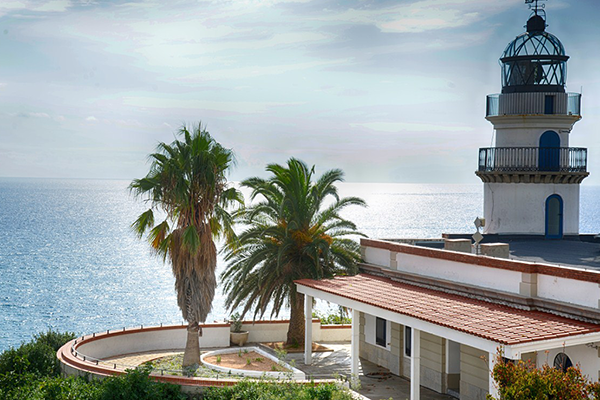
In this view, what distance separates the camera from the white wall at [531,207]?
29000 mm

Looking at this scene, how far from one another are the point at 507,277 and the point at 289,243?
9294 millimetres

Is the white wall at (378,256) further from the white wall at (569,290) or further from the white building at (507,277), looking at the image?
the white wall at (569,290)

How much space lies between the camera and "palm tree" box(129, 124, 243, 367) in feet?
78.4

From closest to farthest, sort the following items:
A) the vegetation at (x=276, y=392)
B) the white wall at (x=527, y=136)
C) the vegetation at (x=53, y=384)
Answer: the vegetation at (x=276, y=392) < the vegetation at (x=53, y=384) < the white wall at (x=527, y=136)

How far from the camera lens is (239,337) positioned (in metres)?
27.3

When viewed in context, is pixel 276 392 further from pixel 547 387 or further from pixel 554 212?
pixel 554 212

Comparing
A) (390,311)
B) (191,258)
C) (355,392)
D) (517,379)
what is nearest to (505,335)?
(517,379)

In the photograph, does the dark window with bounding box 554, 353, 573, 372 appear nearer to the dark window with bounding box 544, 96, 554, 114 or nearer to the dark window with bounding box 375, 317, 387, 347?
the dark window with bounding box 375, 317, 387, 347

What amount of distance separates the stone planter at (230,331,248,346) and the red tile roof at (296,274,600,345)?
4659mm

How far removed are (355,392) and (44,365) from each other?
1100 cm

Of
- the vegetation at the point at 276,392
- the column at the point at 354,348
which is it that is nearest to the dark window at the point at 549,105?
the column at the point at 354,348

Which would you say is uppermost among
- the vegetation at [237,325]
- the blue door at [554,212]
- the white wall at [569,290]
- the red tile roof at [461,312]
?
the blue door at [554,212]

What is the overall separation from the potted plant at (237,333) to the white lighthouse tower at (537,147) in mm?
10911

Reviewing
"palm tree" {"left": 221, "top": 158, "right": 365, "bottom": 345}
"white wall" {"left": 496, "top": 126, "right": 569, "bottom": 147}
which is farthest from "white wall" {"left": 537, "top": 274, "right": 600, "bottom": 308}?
"white wall" {"left": 496, "top": 126, "right": 569, "bottom": 147}
